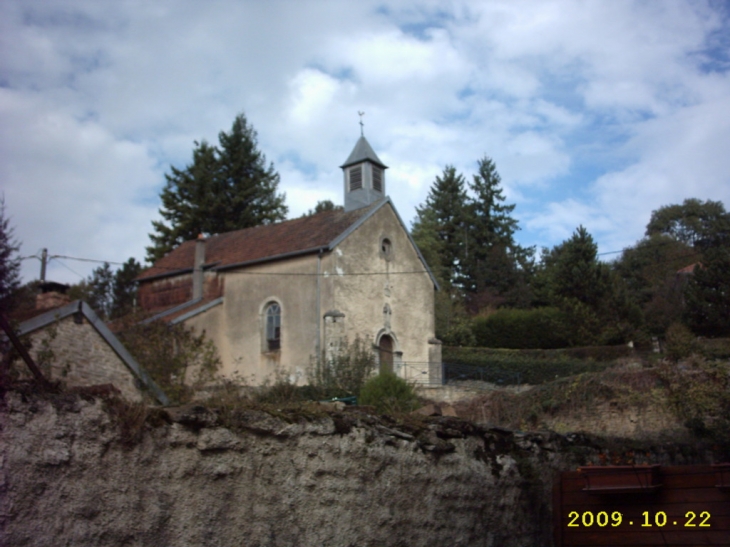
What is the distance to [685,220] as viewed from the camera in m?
56.8

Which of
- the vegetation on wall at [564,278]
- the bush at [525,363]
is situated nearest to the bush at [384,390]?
the bush at [525,363]

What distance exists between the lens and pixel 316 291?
1025 inches

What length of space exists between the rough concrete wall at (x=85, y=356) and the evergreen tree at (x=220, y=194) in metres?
30.8

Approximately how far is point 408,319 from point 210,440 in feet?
77.2

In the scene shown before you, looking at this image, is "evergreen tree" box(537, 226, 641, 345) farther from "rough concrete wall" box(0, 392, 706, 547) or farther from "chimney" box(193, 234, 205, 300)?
"rough concrete wall" box(0, 392, 706, 547)

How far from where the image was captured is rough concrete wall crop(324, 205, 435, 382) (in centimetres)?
2633

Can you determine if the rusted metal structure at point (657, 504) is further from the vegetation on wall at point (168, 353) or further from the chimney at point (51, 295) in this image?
the chimney at point (51, 295)

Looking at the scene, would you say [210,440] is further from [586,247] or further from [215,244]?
[586,247]

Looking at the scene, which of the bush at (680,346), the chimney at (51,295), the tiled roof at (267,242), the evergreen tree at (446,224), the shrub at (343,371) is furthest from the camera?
the evergreen tree at (446,224)

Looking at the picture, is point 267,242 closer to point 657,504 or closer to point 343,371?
point 343,371

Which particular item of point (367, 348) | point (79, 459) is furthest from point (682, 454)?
point (367, 348)

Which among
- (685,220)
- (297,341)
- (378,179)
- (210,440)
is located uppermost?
(685,220)

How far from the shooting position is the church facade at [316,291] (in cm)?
2611
